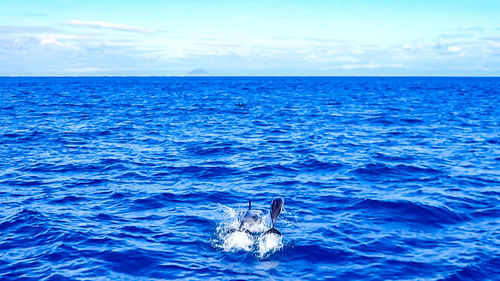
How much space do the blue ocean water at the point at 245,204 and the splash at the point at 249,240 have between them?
108mm

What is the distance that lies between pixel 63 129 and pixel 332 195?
30.7 meters

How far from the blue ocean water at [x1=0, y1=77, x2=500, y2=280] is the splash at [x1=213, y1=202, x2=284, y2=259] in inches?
4.3

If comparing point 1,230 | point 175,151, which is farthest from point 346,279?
point 175,151

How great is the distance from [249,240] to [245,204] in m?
4.50

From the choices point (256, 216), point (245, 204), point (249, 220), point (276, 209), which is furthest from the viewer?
point (245, 204)

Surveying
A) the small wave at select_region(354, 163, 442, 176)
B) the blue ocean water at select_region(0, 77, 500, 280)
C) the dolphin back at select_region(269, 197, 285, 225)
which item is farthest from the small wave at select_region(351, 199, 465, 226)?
the small wave at select_region(354, 163, 442, 176)

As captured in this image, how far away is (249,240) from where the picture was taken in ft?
50.0

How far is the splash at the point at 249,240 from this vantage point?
1452 cm

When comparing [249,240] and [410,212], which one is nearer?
[249,240]

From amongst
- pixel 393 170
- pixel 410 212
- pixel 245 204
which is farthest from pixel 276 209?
pixel 393 170

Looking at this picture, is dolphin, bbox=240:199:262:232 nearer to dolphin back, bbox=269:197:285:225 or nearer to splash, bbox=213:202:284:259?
splash, bbox=213:202:284:259

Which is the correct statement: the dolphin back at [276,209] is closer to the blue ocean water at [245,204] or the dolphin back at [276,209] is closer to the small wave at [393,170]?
the blue ocean water at [245,204]

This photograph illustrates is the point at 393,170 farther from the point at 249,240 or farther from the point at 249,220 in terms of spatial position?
the point at 249,240

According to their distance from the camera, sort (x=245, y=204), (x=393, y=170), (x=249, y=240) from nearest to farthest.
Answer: (x=249, y=240), (x=245, y=204), (x=393, y=170)
